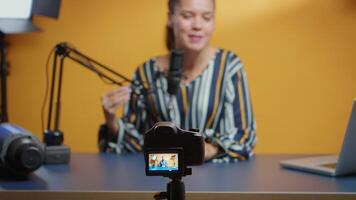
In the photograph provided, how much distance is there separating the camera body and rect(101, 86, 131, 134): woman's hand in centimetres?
103

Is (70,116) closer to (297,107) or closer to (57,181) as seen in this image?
(297,107)

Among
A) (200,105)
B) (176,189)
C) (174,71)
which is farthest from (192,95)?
(176,189)

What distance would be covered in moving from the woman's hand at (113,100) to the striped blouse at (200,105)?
78mm

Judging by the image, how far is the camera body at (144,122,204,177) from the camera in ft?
3.56

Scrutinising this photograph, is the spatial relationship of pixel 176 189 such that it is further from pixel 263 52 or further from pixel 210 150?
pixel 263 52

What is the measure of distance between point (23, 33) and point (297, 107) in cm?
143

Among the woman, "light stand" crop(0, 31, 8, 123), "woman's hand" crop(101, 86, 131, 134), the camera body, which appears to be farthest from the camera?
"light stand" crop(0, 31, 8, 123)

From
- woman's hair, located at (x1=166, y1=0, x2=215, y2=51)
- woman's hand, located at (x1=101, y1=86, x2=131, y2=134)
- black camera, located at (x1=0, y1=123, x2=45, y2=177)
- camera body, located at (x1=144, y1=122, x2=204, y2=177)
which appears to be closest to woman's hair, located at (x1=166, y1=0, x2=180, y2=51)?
woman's hair, located at (x1=166, y1=0, x2=215, y2=51)

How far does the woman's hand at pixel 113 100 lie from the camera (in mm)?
2111

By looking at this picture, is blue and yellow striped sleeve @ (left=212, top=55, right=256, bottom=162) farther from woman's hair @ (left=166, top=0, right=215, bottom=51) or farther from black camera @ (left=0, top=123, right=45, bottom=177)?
black camera @ (left=0, top=123, right=45, bottom=177)

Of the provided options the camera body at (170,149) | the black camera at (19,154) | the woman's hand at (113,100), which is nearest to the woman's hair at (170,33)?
the woman's hand at (113,100)

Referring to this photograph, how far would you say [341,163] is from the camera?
5.06 feet

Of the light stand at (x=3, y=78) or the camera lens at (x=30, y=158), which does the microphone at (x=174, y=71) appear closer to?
the camera lens at (x=30, y=158)

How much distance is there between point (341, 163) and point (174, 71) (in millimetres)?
921
